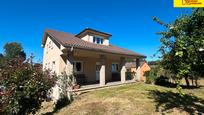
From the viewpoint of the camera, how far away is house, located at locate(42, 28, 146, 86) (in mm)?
17234

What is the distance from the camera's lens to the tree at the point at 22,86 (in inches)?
372

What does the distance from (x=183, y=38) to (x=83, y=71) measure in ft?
51.0

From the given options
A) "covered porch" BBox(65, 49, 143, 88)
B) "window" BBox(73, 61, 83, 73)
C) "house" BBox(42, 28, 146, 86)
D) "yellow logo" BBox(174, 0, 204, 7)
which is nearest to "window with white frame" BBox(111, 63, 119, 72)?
"house" BBox(42, 28, 146, 86)

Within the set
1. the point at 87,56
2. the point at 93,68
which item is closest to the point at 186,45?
the point at 87,56

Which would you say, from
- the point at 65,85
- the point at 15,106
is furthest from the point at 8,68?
the point at 65,85

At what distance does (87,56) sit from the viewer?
21219 mm

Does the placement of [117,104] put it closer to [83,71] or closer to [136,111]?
[136,111]

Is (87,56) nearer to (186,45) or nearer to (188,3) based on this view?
(186,45)

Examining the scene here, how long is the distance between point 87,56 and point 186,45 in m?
15.8

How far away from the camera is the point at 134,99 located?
11594 mm

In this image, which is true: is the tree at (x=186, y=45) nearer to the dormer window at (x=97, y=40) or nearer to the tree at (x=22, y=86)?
the tree at (x=22, y=86)

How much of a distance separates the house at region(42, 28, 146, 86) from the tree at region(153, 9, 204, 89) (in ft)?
31.3

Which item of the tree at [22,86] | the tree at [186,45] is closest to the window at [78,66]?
the tree at [22,86]

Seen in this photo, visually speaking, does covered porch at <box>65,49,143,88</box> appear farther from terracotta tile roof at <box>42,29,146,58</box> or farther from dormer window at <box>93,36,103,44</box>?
dormer window at <box>93,36,103,44</box>
